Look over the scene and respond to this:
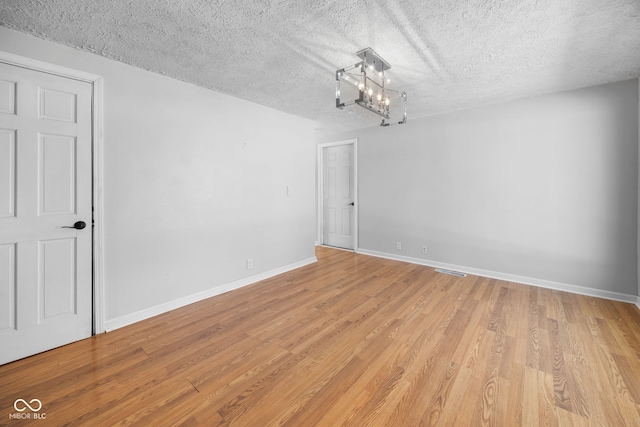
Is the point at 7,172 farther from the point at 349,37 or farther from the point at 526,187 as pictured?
the point at 526,187

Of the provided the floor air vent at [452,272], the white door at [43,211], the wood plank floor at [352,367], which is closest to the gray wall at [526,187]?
the floor air vent at [452,272]

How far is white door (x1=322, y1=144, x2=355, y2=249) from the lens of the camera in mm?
5590

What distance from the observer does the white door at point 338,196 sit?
5.59m

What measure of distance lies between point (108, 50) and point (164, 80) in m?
0.52

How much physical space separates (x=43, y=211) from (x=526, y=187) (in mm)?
5263

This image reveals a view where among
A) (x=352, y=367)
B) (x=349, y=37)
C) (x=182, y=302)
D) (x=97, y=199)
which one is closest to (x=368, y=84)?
(x=349, y=37)

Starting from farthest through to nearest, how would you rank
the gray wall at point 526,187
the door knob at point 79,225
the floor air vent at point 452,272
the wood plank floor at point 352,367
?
1. the floor air vent at point 452,272
2. the gray wall at point 526,187
3. the door knob at point 79,225
4. the wood plank floor at point 352,367

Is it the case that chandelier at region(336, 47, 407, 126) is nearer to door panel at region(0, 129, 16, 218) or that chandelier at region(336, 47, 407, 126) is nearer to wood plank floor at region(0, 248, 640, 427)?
wood plank floor at region(0, 248, 640, 427)

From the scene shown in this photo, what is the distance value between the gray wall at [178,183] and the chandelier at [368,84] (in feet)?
4.88

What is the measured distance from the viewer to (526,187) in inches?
141

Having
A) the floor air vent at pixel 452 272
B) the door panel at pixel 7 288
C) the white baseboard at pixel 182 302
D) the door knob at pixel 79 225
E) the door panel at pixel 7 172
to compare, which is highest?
the door panel at pixel 7 172

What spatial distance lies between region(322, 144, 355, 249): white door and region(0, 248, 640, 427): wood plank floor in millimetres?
2740

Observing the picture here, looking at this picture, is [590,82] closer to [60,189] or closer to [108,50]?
[108,50]

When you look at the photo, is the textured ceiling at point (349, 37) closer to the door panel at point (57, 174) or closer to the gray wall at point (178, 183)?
the gray wall at point (178, 183)
